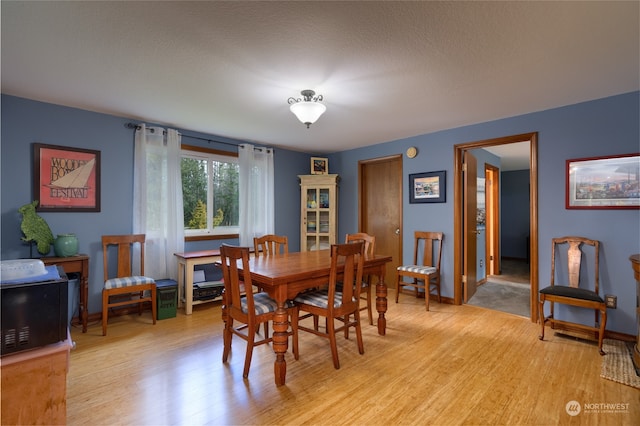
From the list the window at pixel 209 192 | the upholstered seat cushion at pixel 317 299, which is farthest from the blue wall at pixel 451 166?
the upholstered seat cushion at pixel 317 299

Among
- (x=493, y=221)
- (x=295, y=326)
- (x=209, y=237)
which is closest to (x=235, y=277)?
(x=295, y=326)

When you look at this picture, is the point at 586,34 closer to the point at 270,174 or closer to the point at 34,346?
the point at 34,346

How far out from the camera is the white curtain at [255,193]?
445 cm

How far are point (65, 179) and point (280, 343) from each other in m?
2.83

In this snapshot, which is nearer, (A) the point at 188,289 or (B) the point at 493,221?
(A) the point at 188,289

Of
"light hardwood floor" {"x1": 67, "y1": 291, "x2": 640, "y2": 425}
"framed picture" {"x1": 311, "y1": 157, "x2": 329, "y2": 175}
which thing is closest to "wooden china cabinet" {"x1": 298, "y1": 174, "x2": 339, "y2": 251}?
"framed picture" {"x1": 311, "y1": 157, "x2": 329, "y2": 175}

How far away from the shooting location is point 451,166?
3.99 metres

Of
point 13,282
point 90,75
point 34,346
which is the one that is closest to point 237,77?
point 90,75

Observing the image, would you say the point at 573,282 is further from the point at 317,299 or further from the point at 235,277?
the point at 235,277

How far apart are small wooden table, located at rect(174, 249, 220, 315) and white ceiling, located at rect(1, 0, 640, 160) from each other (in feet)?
5.29

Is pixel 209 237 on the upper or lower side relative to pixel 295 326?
upper

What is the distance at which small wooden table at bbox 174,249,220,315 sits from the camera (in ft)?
11.6

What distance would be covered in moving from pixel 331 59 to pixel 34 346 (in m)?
2.18

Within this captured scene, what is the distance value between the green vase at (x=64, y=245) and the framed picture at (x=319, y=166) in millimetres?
3345
